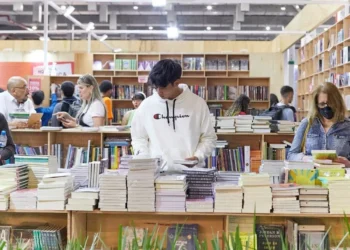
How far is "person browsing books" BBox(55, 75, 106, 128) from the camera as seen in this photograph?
4949 millimetres

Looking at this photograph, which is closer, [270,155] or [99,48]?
[270,155]

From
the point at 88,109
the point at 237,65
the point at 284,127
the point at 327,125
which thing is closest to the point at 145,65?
the point at 237,65

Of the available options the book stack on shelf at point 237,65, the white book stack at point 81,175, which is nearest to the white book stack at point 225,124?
the white book stack at point 81,175

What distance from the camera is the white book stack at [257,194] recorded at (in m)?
2.65

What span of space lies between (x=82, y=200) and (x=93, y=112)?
244 centimetres

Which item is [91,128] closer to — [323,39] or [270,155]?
[270,155]

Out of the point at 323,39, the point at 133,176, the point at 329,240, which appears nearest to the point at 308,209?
the point at 329,240

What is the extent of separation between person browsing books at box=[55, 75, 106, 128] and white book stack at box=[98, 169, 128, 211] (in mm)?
2362

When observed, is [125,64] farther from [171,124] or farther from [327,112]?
[171,124]

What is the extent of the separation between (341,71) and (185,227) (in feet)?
20.6

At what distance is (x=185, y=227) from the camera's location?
2.76 meters

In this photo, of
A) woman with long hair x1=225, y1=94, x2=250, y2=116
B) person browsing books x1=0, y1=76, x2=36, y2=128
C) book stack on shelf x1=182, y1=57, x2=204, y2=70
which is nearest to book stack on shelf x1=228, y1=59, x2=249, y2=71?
book stack on shelf x1=182, y1=57, x2=204, y2=70

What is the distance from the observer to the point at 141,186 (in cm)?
268

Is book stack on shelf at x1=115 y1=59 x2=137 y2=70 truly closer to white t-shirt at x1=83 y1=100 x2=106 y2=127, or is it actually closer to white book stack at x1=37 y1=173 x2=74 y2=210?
white t-shirt at x1=83 y1=100 x2=106 y2=127
